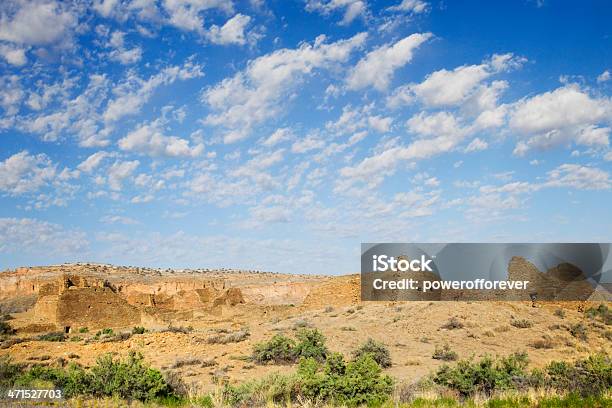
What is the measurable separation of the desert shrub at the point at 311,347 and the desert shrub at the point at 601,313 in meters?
15.6

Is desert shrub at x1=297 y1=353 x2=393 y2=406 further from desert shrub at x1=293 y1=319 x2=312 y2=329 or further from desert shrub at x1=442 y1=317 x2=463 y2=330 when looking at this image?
desert shrub at x1=293 y1=319 x2=312 y2=329

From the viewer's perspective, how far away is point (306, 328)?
75.5 ft

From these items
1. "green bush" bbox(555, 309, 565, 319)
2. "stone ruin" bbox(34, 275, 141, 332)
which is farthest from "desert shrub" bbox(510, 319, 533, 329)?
"stone ruin" bbox(34, 275, 141, 332)

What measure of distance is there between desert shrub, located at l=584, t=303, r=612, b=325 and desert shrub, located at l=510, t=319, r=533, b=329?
151 inches

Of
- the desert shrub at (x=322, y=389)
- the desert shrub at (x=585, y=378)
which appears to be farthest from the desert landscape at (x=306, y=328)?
the desert shrub at (x=585, y=378)

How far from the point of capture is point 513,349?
1811 cm

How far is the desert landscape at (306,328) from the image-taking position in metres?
16.3

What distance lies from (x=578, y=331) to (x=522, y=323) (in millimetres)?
2380

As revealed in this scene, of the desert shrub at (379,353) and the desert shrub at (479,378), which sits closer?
the desert shrub at (479,378)

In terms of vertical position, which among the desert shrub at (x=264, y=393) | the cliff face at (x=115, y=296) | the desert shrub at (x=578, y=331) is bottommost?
the cliff face at (x=115, y=296)

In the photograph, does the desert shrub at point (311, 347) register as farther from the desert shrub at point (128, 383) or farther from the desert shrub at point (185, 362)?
the desert shrub at point (128, 383)

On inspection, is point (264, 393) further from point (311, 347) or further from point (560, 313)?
point (560, 313)

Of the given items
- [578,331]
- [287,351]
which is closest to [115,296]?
[287,351]

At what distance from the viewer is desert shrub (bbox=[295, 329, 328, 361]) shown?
52.8ft
